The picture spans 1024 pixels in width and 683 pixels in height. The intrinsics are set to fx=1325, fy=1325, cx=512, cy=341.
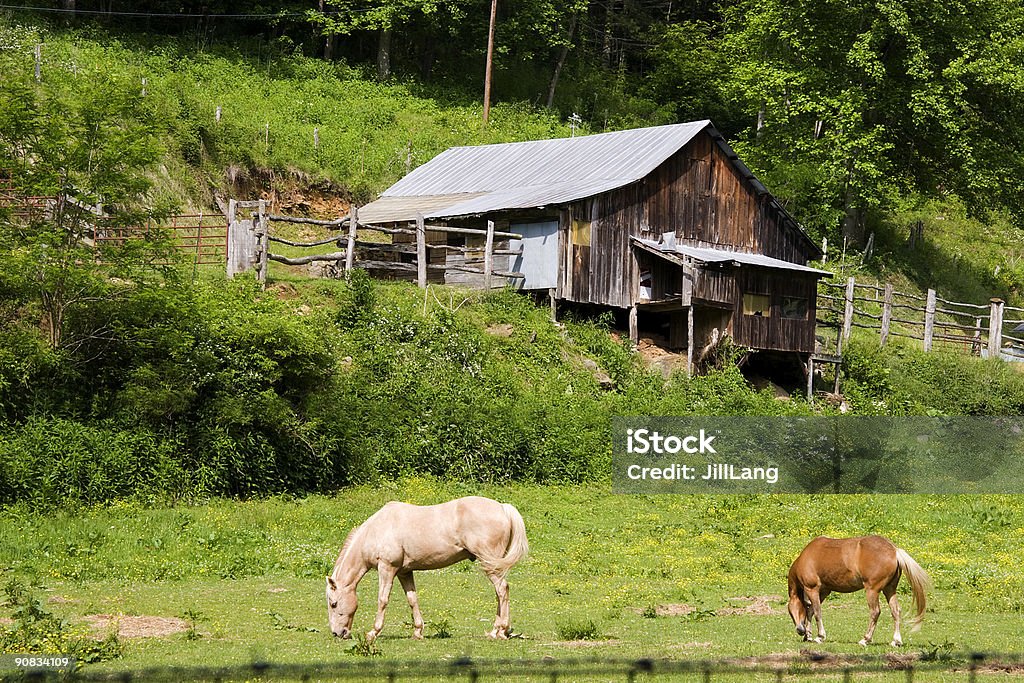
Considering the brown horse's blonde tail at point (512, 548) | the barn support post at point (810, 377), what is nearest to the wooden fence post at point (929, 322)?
the barn support post at point (810, 377)

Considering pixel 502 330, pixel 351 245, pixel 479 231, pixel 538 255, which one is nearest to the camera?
pixel 502 330

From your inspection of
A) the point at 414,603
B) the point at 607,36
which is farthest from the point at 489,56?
the point at 414,603

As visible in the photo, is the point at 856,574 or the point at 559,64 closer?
the point at 856,574

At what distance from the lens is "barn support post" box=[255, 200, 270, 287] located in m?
36.4

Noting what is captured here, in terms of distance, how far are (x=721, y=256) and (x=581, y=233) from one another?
14.8ft

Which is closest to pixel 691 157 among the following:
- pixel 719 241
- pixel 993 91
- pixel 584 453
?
pixel 719 241

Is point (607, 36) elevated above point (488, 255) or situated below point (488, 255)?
above

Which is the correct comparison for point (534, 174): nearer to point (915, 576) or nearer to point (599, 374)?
point (599, 374)

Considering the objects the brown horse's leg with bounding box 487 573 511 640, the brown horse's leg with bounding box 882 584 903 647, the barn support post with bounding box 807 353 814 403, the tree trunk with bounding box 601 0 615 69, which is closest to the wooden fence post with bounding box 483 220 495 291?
the barn support post with bounding box 807 353 814 403

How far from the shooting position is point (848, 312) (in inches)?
1797

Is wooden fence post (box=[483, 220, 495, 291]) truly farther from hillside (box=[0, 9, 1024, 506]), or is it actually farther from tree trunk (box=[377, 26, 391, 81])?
tree trunk (box=[377, 26, 391, 81])

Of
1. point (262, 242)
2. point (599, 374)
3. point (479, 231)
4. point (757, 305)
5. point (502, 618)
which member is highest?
point (479, 231)

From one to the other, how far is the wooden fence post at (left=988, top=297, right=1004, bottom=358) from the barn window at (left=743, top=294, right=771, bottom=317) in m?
10.2

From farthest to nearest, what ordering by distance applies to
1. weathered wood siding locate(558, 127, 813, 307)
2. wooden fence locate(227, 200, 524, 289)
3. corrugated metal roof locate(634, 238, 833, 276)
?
weathered wood siding locate(558, 127, 813, 307) → corrugated metal roof locate(634, 238, 833, 276) → wooden fence locate(227, 200, 524, 289)
